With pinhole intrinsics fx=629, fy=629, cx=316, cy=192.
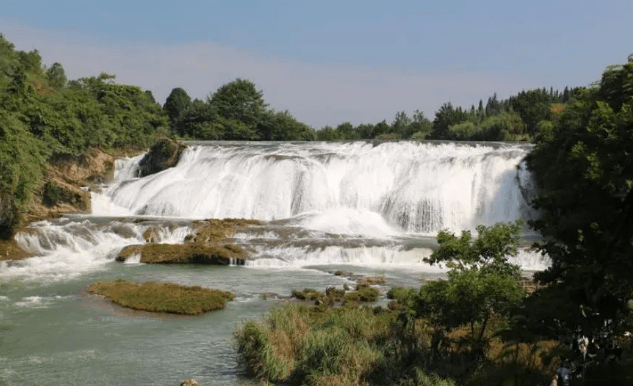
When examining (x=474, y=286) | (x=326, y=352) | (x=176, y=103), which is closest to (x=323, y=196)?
(x=326, y=352)

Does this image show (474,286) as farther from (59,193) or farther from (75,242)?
(59,193)

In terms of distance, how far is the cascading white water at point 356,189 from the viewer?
31328 mm

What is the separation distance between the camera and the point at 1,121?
26.1m

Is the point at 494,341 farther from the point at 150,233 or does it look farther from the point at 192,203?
the point at 192,203

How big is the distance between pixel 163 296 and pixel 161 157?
23.7 meters

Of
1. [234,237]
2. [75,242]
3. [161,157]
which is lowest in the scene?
[75,242]

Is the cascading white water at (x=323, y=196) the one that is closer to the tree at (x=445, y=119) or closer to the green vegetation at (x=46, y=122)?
the green vegetation at (x=46, y=122)

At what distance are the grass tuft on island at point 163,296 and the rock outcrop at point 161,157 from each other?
20735 mm

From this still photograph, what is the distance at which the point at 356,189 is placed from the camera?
3391cm

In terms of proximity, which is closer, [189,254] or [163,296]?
[163,296]

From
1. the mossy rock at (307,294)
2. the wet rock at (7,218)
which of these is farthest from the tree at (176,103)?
the mossy rock at (307,294)

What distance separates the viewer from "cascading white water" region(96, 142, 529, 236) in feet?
103

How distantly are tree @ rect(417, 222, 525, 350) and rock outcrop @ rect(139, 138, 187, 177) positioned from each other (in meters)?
30.7

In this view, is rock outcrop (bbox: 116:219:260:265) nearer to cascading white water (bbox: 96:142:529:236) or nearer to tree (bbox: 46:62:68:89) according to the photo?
cascading white water (bbox: 96:142:529:236)
